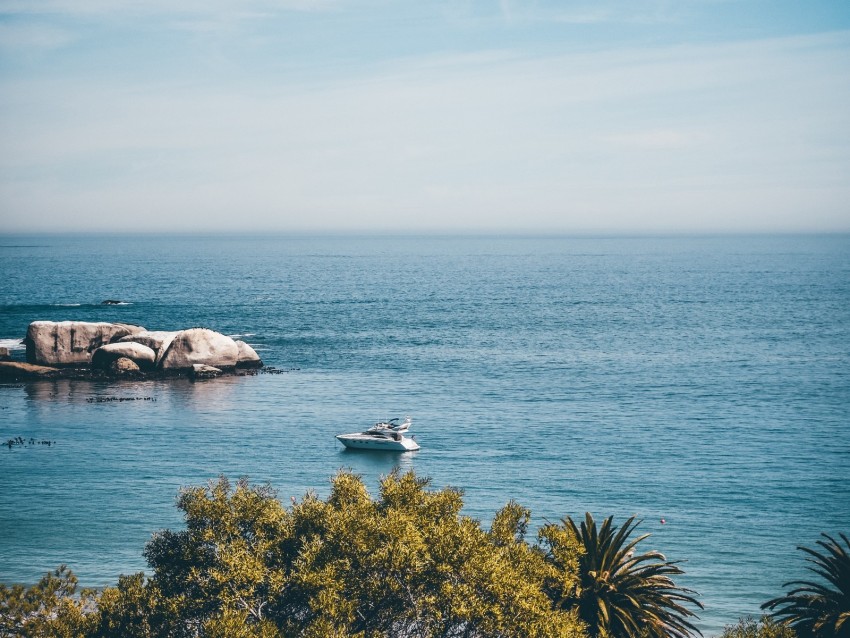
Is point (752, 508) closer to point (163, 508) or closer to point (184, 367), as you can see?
point (163, 508)

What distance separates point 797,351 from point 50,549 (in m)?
97.1

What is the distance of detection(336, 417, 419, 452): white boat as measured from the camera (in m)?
71.4

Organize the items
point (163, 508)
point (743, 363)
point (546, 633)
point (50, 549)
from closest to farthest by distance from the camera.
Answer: point (546, 633) < point (50, 549) < point (163, 508) < point (743, 363)

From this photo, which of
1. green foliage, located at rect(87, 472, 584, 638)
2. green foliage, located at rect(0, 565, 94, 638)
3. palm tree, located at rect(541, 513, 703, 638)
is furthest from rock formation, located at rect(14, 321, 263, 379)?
palm tree, located at rect(541, 513, 703, 638)

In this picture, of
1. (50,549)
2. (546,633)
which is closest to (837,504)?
(546,633)

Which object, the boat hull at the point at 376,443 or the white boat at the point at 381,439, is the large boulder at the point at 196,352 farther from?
the boat hull at the point at 376,443

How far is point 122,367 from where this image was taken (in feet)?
323

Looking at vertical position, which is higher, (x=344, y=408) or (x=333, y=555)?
(x=333, y=555)

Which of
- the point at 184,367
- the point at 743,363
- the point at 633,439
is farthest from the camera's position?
the point at 743,363

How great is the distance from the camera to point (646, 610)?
28844 mm

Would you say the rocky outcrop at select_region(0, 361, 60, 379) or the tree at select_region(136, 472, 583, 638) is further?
the rocky outcrop at select_region(0, 361, 60, 379)

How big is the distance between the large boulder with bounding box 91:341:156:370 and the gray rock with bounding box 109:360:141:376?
38 centimetres

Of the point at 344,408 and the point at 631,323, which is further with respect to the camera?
the point at 631,323

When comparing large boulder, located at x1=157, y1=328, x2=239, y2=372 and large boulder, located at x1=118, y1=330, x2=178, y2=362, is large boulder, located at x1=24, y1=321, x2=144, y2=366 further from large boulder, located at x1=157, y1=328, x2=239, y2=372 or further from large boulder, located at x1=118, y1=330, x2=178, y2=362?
large boulder, located at x1=157, y1=328, x2=239, y2=372
